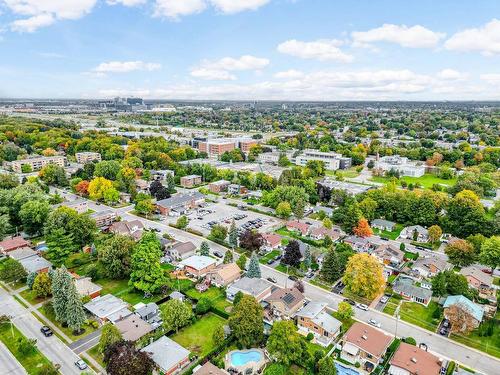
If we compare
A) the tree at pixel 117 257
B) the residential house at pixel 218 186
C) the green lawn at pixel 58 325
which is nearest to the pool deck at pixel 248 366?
the green lawn at pixel 58 325

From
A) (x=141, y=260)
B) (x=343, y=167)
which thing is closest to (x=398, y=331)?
(x=141, y=260)

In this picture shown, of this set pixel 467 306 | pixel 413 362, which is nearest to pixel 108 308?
pixel 413 362

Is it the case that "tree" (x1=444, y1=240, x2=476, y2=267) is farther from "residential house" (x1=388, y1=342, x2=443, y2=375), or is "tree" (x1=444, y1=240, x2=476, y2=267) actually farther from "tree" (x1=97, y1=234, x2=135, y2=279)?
"tree" (x1=97, y1=234, x2=135, y2=279)

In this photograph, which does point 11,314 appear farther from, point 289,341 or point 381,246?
point 381,246

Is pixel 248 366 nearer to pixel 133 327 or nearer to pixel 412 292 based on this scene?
pixel 133 327

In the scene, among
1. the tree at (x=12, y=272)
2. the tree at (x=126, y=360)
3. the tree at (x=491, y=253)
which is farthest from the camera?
the tree at (x=491, y=253)

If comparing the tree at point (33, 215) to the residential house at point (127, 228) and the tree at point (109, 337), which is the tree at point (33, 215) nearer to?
the residential house at point (127, 228)
